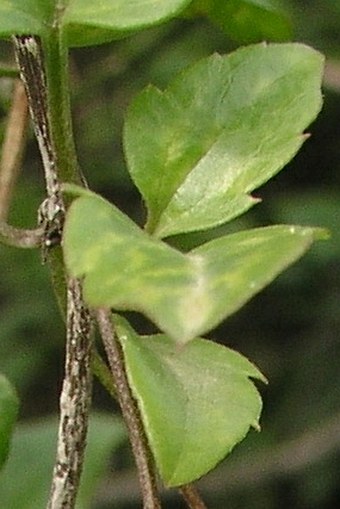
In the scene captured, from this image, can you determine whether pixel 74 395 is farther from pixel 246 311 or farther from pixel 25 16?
pixel 246 311

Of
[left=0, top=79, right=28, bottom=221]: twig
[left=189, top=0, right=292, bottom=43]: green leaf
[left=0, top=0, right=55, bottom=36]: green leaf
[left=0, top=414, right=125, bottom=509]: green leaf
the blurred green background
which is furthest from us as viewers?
the blurred green background

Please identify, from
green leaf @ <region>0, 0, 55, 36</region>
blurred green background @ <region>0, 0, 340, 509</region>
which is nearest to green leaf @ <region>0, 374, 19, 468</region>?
green leaf @ <region>0, 0, 55, 36</region>

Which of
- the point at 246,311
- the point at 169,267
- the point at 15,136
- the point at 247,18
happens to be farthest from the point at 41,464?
the point at 246,311

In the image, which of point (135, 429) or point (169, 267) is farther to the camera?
point (135, 429)

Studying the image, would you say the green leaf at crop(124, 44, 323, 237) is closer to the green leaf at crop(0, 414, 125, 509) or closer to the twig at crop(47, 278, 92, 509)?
the twig at crop(47, 278, 92, 509)

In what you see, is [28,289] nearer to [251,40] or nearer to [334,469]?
[334,469]

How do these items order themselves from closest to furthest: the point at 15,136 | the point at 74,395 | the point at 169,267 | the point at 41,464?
the point at 169,267, the point at 74,395, the point at 15,136, the point at 41,464
